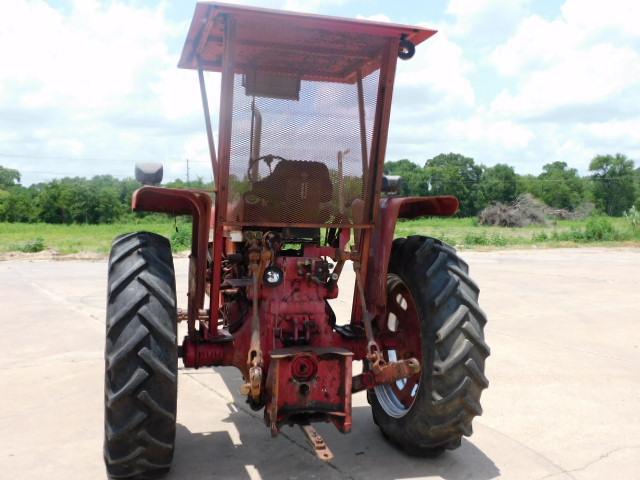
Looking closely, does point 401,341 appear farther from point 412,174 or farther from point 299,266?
point 412,174

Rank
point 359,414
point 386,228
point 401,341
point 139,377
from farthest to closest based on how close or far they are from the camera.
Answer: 1. point 359,414
2. point 401,341
3. point 386,228
4. point 139,377

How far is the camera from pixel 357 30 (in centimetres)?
401

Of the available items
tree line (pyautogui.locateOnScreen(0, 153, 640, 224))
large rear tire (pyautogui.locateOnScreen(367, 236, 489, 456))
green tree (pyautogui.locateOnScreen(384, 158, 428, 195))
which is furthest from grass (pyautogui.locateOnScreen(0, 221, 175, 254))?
green tree (pyautogui.locateOnScreen(384, 158, 428, 195))

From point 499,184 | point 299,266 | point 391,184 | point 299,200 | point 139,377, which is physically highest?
point 499,184

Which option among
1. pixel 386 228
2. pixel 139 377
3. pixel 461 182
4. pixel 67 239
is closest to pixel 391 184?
pixel 386 228

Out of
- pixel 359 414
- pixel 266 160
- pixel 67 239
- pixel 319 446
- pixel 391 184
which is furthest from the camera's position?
pixel 67 239

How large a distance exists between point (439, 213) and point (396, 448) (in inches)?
66.4

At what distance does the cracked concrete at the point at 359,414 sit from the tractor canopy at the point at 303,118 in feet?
5.22

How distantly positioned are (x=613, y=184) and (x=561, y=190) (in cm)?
617

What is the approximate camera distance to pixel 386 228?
448cm

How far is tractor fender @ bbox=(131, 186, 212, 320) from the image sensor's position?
4.05 meters

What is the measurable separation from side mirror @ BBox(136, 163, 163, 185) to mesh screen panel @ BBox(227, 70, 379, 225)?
0.46m

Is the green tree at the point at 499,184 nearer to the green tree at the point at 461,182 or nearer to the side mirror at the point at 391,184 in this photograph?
the green tree at the point at 461,182

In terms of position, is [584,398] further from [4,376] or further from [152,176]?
[4,376]
